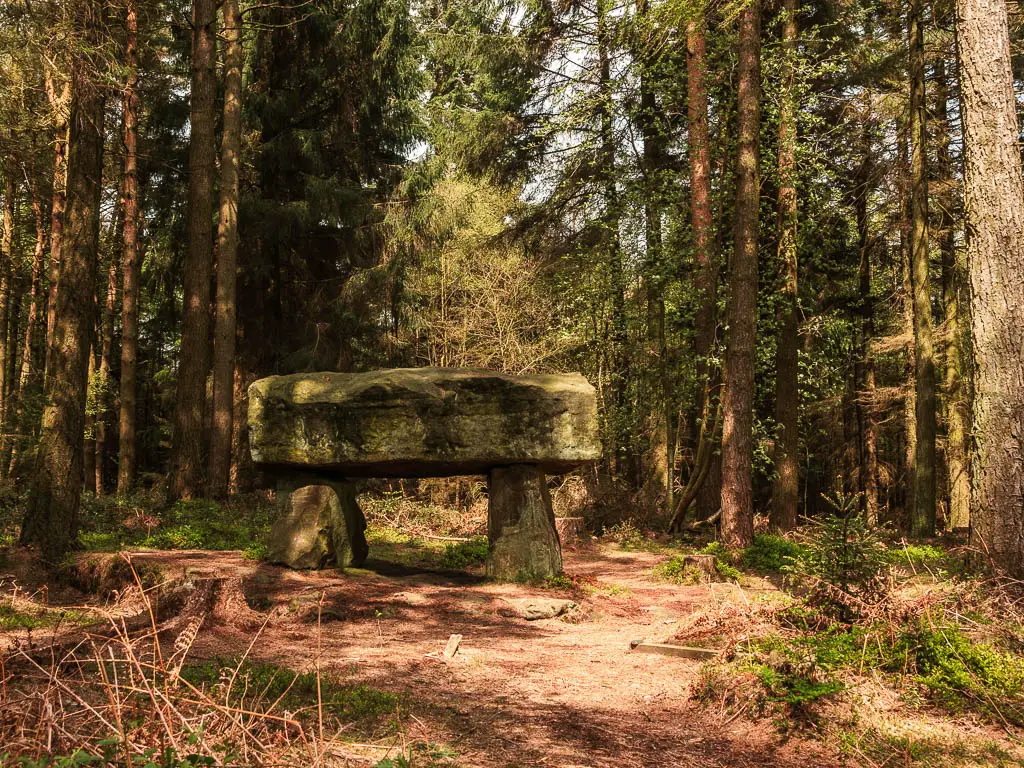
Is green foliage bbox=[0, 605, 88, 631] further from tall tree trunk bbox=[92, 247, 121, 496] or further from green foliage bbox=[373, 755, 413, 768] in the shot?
tall tree trunk bbox=[92, 247, 121, 496]

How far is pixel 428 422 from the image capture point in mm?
8789

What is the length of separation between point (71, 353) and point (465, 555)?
568cm

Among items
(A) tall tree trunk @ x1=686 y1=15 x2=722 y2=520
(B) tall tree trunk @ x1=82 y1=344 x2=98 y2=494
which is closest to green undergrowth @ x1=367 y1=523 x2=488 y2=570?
(A) tall tree trunk @ x1=686 y1=15 x2=722 y2=520

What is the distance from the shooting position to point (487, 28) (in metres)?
20.8

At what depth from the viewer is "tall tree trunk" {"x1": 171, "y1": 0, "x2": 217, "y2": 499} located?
13336mm

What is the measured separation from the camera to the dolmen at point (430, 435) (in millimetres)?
8805

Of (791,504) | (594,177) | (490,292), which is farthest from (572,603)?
(594,177)

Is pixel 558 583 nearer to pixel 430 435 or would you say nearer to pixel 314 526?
pixel 430 435

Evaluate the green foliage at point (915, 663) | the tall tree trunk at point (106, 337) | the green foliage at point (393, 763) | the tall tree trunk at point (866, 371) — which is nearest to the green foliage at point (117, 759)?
the green foliage at point (393, 763)

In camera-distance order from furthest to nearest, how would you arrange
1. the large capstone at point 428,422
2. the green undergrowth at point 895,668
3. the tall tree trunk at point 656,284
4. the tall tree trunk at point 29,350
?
the tall tree trunk at point 656,284, the tall tree trunk at point 29,350, the large capstone at point 428,422, the green undergrowth at point 895,668

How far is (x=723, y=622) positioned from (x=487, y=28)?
18.8m

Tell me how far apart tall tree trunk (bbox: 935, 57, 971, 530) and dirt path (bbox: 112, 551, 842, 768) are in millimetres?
8534

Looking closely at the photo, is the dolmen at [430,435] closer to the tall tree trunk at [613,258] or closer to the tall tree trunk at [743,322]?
the tall tree trunk at [743,322]

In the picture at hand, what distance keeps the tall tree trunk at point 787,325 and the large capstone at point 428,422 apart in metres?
5.08
